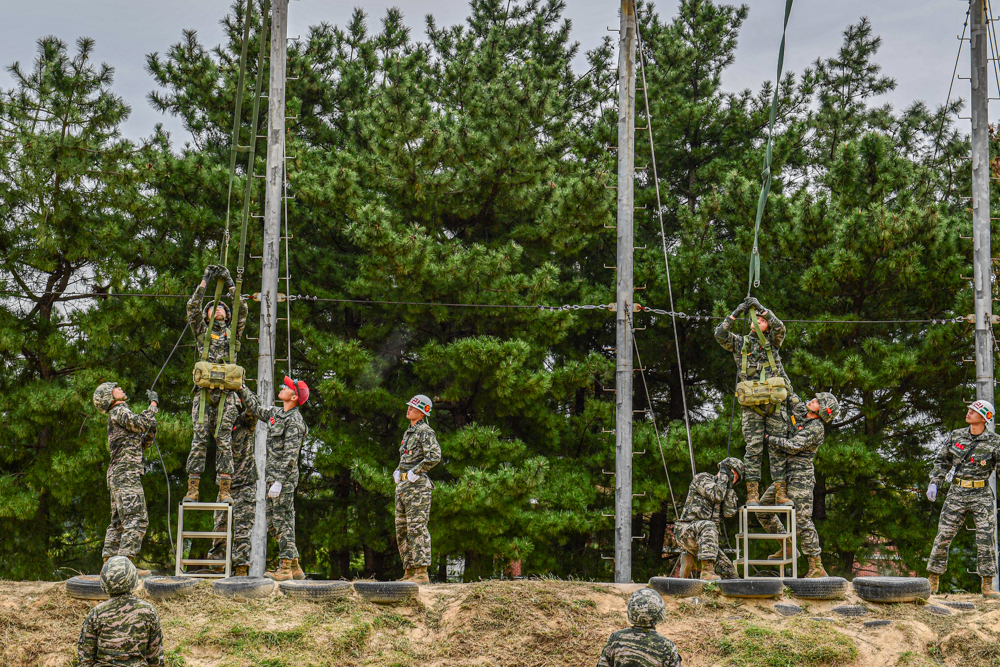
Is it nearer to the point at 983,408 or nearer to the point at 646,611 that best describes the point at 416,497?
the point at 646,611

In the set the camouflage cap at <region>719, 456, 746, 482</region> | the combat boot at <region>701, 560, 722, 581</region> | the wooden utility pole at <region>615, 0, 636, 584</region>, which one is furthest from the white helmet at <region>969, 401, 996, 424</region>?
the wooden utility pole at <region>615, 0, 636, 584</region>

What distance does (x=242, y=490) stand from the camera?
10430mm

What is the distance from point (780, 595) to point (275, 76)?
35.3 feet

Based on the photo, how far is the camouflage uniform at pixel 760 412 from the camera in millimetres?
10641

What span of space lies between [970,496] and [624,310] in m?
5.83

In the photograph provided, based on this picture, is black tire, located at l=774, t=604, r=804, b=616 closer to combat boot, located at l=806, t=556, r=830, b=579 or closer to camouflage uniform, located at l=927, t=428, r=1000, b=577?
combat boot, located at l=806, t=556, r=830, b=579

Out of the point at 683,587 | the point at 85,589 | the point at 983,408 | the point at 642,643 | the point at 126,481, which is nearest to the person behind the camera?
the point at 642,643

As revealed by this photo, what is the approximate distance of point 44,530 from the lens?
1608 cm

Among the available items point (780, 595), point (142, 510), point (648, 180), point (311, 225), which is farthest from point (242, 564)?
point (648, 180)

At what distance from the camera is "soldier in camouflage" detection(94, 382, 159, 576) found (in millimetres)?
9969

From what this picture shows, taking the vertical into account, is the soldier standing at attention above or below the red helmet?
below

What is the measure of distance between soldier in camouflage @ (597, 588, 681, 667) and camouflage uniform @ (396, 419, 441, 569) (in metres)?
3.84

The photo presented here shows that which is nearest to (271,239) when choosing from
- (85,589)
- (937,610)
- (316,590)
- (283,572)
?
(283,572)

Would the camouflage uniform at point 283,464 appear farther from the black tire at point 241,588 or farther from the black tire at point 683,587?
the black tire at point 683,587
